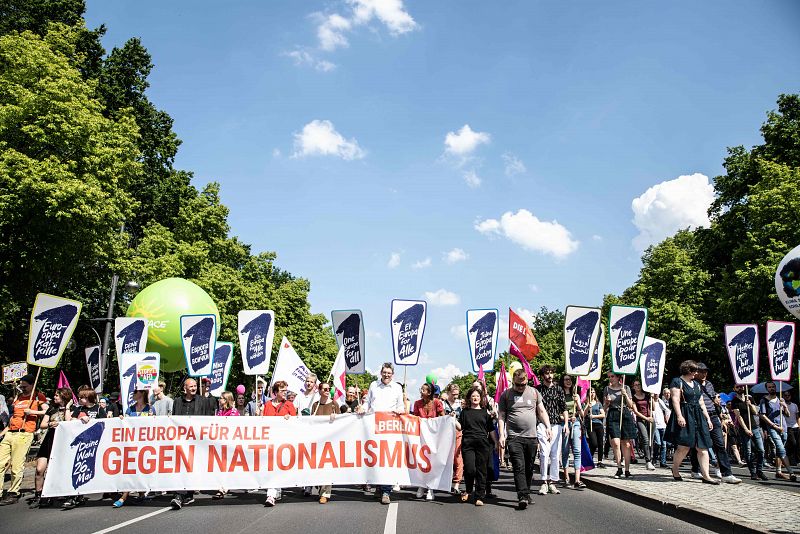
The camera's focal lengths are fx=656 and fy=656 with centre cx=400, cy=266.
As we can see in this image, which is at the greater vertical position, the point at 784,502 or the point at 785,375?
the point at 785,375

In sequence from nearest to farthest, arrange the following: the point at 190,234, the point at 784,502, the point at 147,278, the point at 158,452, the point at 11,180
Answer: the point at 784,502 < the point at 158,452 < the point at 11,180 < the point at 147,278 < the point at 190,234

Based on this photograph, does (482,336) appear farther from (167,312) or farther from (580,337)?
(167,312)

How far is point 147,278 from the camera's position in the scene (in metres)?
32.9

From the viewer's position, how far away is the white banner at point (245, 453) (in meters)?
10.3

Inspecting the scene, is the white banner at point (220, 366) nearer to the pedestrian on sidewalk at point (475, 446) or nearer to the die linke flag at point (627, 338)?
the die linke flag at point (627, 338)

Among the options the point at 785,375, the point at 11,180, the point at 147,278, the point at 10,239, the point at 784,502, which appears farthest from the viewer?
the point at 147,278

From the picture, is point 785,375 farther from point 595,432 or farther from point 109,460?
point 109,460

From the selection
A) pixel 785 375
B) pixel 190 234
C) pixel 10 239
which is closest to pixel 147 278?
pixel 190 234

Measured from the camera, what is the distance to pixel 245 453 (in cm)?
1043

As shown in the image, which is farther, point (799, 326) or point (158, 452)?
point (799, 326)

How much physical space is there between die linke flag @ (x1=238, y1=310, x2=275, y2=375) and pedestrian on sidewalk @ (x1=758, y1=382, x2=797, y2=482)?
11.1 metres

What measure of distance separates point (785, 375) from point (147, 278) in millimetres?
28014

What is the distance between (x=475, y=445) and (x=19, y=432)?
7731 millimetres

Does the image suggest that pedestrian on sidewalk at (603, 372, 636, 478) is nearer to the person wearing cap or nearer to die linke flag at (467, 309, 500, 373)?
the person wearing cap
